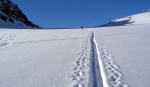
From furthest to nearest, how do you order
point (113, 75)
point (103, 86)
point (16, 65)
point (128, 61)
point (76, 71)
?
point (128, 61) → point (16, 65) → point (76, 71) → point (113, 75) → point (103, 86)

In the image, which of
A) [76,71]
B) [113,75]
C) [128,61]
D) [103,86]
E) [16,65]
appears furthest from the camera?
[128,61]

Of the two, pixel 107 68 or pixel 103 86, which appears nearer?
pixel 103 86

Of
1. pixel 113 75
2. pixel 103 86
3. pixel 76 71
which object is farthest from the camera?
pixel 76 71

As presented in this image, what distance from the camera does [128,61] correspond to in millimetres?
6219

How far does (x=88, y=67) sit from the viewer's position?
5.34m

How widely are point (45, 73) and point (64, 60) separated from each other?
1.57 meters

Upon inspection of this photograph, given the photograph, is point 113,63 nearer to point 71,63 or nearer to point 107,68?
point 107,68

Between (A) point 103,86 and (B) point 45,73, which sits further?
(B) point 45,73

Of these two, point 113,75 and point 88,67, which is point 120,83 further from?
point 88,67

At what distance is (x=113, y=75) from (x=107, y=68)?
1.94ft

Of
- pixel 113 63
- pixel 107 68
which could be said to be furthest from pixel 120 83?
pixel 113 63

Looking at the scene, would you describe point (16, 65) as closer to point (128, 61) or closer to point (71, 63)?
point (71, 63)

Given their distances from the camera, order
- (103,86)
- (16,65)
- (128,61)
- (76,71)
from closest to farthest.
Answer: (103,86)
(76,71)
(16,65)
(128,61)

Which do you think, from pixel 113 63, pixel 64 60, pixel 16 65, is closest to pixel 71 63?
pixel 64 60
